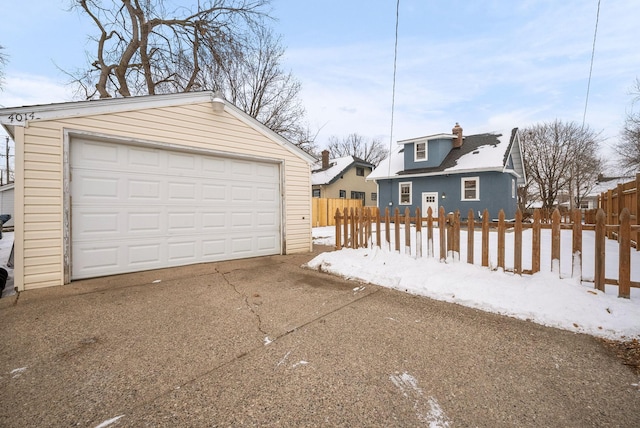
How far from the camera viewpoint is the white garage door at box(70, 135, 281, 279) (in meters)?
4.68

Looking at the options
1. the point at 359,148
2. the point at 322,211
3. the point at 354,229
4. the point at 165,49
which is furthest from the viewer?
the point at 359,148

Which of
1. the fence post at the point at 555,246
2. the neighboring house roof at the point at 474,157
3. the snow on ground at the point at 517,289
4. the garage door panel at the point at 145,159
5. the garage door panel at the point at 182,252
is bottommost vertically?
the snow on ground at the point at 517,289

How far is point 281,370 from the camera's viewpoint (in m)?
2.12

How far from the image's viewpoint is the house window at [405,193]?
17109 millimetres

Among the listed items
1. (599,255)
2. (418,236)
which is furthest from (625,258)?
(418,236)

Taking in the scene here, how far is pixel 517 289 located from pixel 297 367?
118 inches

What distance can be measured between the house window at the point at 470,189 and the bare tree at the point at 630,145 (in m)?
10.0

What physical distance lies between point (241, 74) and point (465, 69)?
12.1 meters

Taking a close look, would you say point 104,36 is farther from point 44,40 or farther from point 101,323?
point 101,323

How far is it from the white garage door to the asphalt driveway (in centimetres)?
142

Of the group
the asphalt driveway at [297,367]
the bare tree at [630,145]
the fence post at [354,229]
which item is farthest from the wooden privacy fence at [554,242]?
the bare tree at [630,145]

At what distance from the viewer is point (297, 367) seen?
2.15m

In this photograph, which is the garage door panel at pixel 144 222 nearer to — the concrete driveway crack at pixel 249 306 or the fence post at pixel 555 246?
the concrete driveway crack at pixel 249 306

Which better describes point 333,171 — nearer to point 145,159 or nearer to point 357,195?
point 357,195
